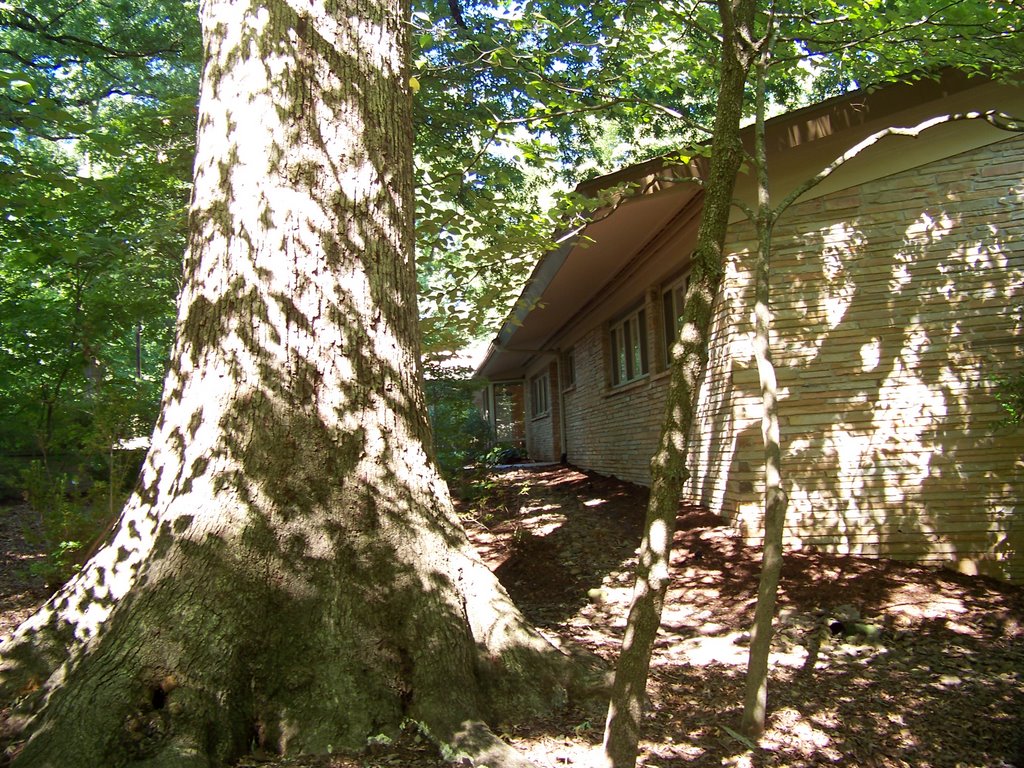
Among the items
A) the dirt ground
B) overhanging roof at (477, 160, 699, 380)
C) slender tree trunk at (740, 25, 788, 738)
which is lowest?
the dirt ground

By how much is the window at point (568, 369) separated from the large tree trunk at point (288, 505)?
42.7ft

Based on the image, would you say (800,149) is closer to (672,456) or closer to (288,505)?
(672,456)

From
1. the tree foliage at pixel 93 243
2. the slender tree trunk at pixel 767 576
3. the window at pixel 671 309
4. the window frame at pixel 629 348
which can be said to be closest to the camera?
the slender tree trunk at pixel 767 576

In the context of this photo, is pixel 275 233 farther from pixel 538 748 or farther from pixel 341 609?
pixel 538 748

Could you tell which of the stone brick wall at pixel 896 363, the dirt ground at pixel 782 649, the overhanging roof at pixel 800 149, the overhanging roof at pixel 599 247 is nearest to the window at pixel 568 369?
the overhanging roof at pixel 599 247

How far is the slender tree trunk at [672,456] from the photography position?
277cm

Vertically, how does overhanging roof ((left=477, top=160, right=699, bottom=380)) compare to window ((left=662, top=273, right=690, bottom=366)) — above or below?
above

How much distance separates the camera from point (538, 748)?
3.13 metres

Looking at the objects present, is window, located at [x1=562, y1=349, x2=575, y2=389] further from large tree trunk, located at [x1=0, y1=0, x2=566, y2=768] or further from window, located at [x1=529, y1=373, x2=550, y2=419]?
large tree trunk, located at [x1=0, y1=0, x2=566, y2=768]

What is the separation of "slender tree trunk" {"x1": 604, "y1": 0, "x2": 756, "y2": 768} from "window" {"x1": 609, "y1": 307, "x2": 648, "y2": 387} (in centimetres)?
739

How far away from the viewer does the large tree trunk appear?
9.25ft

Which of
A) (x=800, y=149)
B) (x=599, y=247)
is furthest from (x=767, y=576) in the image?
(x=599, y=247)

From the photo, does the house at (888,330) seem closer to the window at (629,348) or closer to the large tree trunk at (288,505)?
the window at (629,348)

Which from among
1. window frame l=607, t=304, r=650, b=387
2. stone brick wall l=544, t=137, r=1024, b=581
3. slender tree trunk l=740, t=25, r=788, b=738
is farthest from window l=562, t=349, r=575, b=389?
slender tree trunk l=740, t=25, r=788, b=738
